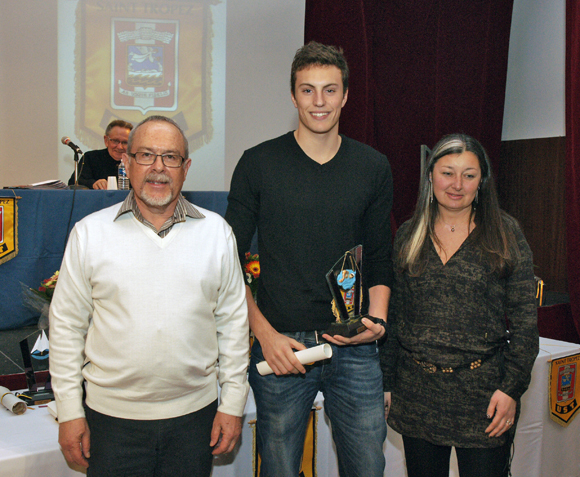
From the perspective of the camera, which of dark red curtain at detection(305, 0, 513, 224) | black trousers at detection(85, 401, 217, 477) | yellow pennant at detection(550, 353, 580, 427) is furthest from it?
dark red curtain at detection(305, 0, 513, 224)

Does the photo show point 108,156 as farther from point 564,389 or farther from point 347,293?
point 564,389

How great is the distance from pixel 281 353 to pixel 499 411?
64 cm

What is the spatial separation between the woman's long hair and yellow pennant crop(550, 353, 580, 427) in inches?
48.3

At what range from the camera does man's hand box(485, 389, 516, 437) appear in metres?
1.44

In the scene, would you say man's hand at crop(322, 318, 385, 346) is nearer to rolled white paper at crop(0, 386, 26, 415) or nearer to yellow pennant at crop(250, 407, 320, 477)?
yellow pennant at crop(250, 407, 320, 477)

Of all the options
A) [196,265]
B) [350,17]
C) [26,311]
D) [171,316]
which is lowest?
[26,311]

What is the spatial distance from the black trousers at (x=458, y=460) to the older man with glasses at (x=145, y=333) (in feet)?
1.83

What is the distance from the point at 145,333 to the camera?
126 cm

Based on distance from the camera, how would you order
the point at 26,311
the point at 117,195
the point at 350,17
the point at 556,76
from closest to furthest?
the point at 26,311, the point at 117,195, the point at 350,17, the point at 556,76

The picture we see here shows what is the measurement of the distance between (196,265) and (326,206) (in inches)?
15.3

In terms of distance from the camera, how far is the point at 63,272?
130 cm

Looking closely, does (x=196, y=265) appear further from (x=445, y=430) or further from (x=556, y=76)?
(x=556, y=76)

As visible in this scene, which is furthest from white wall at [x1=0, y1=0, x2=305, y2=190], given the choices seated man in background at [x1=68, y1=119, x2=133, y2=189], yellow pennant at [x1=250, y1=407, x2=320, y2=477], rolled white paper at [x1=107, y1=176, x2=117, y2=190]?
yellow pennant at [x1=250, y1=407, x2=320, y2=477]

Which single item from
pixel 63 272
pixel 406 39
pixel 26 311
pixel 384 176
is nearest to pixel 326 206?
pixel 384 176
